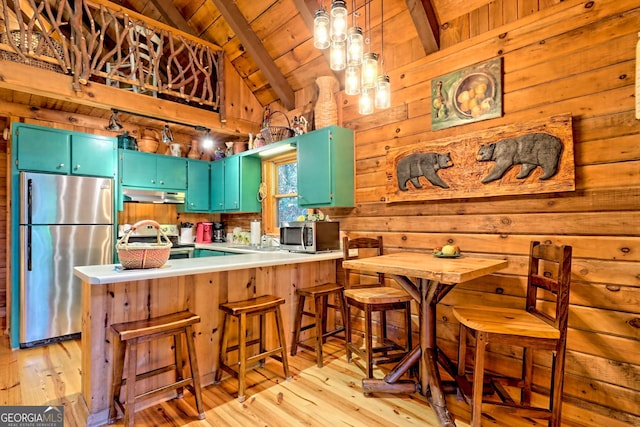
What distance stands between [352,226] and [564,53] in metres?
2.15

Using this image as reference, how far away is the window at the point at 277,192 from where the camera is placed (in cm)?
418

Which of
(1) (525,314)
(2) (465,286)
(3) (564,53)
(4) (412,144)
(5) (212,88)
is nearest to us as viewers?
(1) (525,314)

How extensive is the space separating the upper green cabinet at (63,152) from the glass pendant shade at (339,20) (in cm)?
317

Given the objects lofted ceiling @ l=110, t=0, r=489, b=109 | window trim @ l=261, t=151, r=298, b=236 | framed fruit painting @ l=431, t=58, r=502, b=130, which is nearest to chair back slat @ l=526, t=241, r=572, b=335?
framed fruit painting @ l=431, t=58, r=502, b=130

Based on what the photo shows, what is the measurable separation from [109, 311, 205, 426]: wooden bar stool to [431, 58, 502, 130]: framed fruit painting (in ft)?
7.85

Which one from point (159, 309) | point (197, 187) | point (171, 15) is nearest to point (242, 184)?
point (197, 187)

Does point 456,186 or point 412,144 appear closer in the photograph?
point 456,186

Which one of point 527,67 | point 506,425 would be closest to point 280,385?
point 506,425

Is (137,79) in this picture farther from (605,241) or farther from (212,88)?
(605,241)

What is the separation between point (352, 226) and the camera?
3.44 m

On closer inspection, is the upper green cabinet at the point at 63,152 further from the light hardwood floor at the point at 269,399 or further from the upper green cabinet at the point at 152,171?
the light hardwood floor at the point at 269,399

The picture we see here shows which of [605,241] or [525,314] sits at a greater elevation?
[605,241]

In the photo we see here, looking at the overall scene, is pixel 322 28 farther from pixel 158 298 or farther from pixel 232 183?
pixel 232 183

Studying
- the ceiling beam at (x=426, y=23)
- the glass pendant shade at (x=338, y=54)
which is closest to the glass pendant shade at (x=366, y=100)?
the glass pendant shade at (x=338, y=54)
